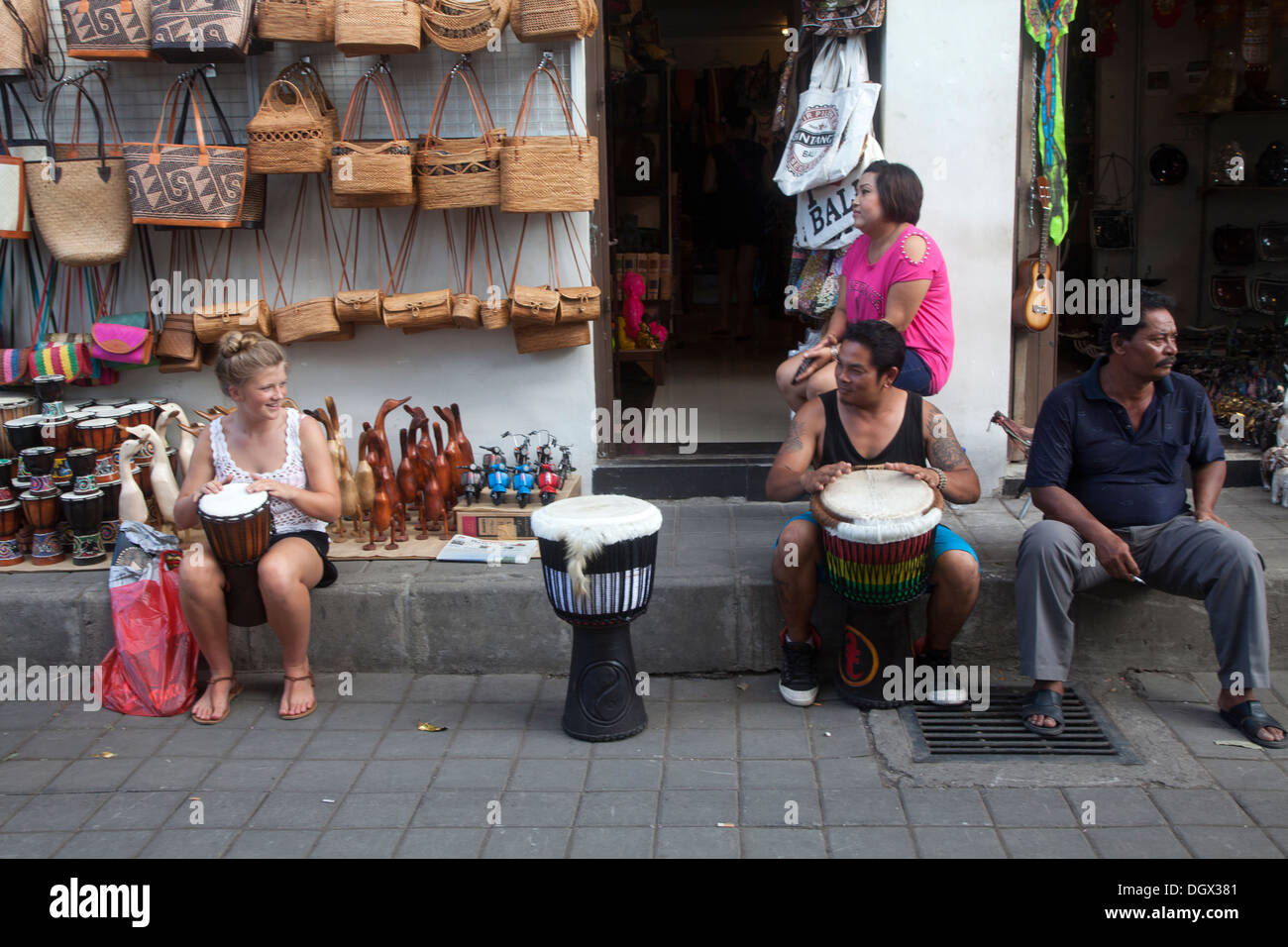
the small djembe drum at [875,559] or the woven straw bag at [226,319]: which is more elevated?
the woven straw bag at [226,319]

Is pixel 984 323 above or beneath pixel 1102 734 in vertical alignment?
above

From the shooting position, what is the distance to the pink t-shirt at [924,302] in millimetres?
4574

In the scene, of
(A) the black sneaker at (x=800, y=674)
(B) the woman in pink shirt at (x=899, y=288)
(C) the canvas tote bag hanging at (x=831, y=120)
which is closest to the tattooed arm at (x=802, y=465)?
(B) the woman in pink shirt at (x=899, y=288)

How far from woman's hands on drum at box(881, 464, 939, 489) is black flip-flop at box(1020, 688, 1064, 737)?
775mm

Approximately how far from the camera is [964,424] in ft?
18.0

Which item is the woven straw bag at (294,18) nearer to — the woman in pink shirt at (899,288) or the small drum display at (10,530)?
the small drum display at (10,530)

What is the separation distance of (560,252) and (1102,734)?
3057mm

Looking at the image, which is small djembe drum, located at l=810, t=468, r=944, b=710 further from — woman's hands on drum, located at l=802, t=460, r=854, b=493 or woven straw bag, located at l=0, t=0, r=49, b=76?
woven straw bag, located at l=0, t=0, r=49, b=76

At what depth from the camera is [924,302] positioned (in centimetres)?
466

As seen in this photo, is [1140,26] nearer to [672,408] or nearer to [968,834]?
[672,408]

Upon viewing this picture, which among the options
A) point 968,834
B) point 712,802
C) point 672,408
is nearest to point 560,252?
point 672,408

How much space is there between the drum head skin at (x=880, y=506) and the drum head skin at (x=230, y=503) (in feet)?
6.26

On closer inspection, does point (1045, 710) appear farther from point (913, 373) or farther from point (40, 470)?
point (40, 470)

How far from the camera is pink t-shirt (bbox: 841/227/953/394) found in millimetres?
4574
